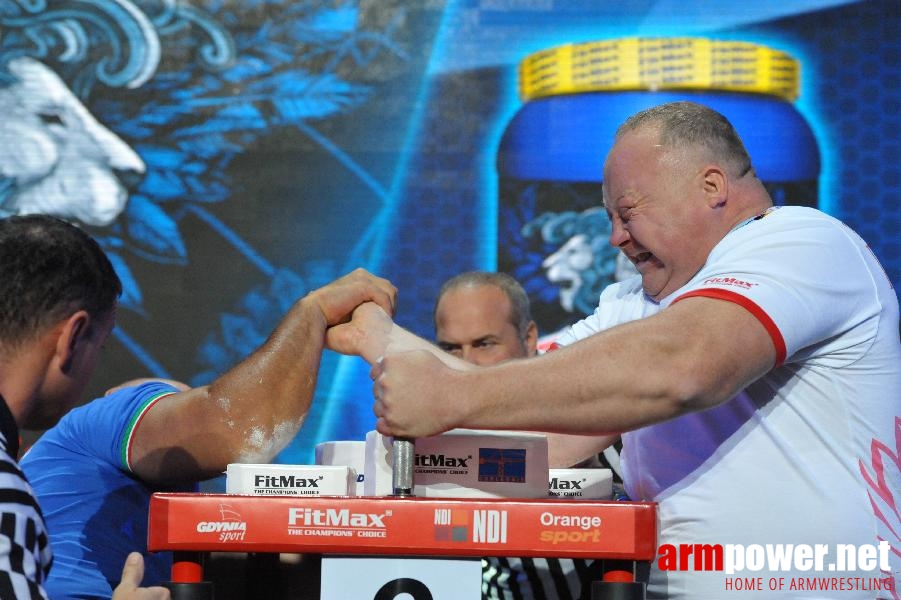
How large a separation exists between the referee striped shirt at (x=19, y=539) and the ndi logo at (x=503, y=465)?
66 cm

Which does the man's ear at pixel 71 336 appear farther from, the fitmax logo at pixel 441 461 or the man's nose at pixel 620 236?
the man's nose at pixel 620 236

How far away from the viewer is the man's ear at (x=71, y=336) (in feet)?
6.06

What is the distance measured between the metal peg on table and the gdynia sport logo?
22.9 inches

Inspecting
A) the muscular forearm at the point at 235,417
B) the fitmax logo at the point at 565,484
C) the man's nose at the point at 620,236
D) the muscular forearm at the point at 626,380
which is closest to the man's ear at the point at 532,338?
the muscular forearm at the point at 235,417

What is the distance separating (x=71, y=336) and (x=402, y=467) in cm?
66

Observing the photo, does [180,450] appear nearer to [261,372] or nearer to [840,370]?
[261,372]

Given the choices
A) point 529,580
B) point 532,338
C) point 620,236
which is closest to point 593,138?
point 532,338

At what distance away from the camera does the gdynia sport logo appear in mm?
1770

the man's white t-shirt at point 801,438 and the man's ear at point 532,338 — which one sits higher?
the man's ear at point 532,338

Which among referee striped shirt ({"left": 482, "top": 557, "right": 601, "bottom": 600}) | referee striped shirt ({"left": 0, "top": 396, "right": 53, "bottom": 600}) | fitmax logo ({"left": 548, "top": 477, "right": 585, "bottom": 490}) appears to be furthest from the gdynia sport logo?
referee striped shirt ({"left": 0, "top": 396, "right": 53, "bottom": 600})

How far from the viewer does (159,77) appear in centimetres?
418

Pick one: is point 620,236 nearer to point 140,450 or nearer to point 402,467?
point 402,467

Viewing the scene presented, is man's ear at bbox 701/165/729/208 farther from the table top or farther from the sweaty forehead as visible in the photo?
the sweaty forehead

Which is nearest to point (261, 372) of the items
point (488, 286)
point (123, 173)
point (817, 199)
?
point (488, 286)
